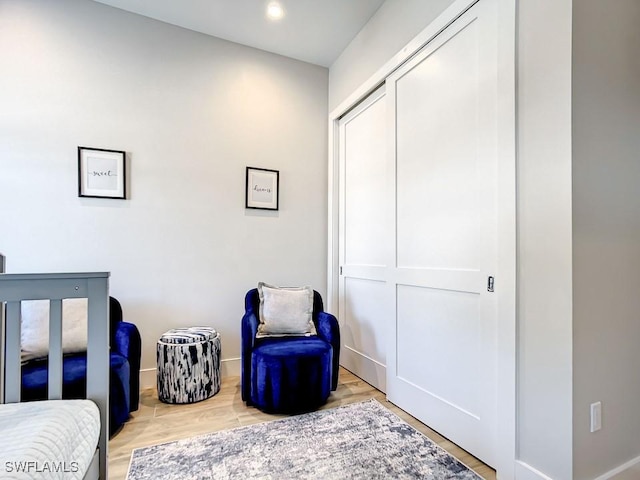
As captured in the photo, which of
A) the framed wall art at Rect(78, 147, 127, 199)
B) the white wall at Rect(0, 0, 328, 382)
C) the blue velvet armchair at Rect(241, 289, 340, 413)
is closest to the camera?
the blue velvet armchair at Rect(241, 289, 340, 413)

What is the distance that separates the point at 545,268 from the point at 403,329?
1.09 meters

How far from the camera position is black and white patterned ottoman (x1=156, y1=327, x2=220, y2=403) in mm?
2332

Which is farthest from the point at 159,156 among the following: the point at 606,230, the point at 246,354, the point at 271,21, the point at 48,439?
the point at 606,230

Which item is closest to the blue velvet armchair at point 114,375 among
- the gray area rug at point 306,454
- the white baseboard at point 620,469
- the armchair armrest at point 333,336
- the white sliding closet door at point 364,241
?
the gray area rug at point 306,454

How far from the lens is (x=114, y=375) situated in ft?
6.25

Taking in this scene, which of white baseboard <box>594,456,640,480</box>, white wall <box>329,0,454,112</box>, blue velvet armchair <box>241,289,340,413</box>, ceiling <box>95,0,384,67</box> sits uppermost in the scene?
ceiling <box>95,0,384,67</box>

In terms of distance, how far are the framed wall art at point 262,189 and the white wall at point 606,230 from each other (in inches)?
90.0

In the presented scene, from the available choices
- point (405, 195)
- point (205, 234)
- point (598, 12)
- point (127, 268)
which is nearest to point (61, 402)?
point (127, 268)

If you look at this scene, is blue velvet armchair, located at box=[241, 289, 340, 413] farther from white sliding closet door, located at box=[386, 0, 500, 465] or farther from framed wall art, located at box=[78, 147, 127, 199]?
framed wall art, located at box=[78, 147, 127, 199]

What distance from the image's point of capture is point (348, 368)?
10.0ft

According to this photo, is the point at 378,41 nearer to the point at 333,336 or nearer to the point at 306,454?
the point at 333,336

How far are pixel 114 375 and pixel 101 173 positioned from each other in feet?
4.96

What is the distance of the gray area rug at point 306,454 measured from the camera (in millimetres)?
1583

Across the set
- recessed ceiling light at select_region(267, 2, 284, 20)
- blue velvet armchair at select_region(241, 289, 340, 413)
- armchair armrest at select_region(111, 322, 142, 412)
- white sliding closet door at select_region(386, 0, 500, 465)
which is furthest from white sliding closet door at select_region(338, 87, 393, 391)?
armchair armrest at select_region(111, 322, 142, 412)
